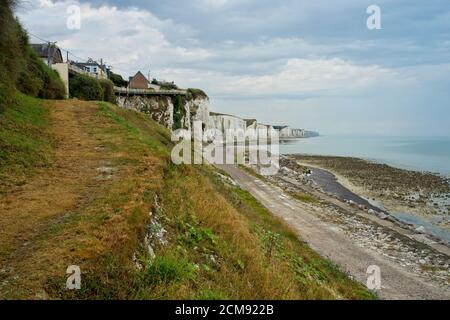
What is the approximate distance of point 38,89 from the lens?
98.0 feet

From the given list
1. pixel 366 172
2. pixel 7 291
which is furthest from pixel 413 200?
pixel 7 291

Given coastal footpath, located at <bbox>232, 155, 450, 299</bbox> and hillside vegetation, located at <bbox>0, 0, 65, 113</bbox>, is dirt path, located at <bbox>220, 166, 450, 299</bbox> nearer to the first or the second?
coastal footpath, located at <bbox>232, 155, 450, 299</bbox>

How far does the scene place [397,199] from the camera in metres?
41.3

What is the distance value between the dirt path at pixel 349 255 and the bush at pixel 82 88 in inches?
914

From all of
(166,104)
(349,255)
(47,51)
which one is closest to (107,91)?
(47,51)

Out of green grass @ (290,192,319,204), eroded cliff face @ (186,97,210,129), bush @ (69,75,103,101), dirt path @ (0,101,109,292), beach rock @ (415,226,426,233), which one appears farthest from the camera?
eroded cliff face @ (186,97,210,129)

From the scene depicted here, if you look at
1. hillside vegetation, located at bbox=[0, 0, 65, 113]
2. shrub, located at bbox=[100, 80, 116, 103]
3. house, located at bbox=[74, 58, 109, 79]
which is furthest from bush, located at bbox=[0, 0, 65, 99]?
house, located at bbox=[74, 58, 109, 79]

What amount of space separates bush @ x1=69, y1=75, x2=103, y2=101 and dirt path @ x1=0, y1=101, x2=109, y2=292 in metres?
25.7

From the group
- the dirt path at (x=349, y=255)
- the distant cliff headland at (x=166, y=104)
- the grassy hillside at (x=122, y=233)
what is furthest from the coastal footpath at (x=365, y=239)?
the distant cliff headland at (x=166, y=104)

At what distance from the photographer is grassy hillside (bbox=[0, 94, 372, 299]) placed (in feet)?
23.1
